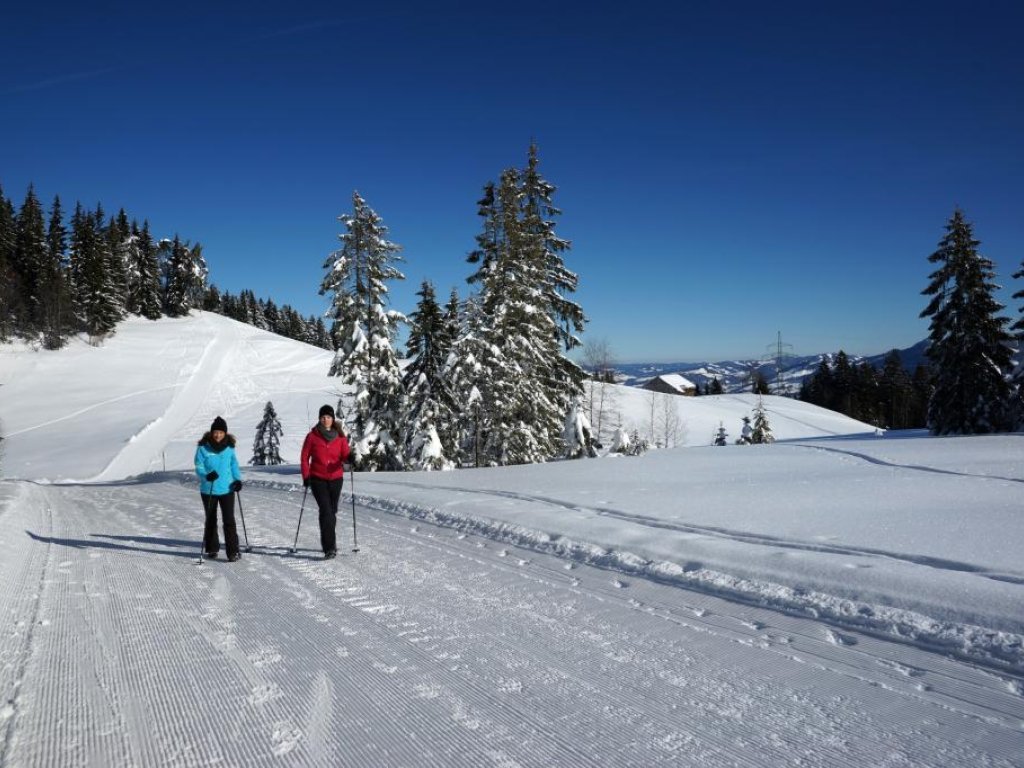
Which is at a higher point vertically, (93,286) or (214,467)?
(93,286)

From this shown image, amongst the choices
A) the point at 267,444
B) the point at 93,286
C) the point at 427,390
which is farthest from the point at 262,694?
the point at 93,286

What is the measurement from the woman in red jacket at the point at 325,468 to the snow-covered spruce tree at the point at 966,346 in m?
32.2

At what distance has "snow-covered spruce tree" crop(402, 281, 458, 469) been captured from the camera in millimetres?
23047

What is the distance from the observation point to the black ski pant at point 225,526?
791cm

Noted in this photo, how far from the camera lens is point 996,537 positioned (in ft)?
23.8

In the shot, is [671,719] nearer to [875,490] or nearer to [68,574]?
[68,574]

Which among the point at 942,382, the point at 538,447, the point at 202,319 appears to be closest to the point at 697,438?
the point at 942,382

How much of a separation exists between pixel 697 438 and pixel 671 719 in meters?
64.4

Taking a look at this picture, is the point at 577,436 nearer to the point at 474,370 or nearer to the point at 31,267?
the point at 474,370

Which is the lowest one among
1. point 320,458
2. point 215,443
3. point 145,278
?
point 320,458

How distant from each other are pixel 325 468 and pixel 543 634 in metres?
4.44

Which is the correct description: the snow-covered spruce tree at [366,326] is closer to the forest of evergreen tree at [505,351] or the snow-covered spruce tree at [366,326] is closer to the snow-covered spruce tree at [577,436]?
the forest of evergreen tree at [505,351]

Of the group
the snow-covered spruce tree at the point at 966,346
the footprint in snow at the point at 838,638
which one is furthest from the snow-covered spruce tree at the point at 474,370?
the snow-covered spruce tree at the point at 966,346

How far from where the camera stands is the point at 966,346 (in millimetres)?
29016
